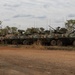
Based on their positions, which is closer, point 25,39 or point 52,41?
point 52,41

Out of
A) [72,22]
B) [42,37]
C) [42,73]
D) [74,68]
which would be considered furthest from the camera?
[72,22]

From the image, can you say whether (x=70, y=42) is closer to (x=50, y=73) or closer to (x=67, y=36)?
(x=67, y=36)

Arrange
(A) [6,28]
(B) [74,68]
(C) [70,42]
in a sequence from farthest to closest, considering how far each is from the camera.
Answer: (A) [6,28]
(C) [70,42]
(B) [74,68]

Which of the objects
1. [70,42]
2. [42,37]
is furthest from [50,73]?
[42,37]

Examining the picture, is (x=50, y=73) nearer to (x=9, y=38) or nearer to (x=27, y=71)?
(x=27, y=71)

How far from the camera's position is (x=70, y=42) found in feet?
107

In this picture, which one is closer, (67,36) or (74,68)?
(74,68)

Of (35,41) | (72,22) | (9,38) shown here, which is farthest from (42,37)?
(72,22)

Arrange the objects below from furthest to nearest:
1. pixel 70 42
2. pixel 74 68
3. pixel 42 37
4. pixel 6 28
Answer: pixel 6 28 → pixel 42 37 → pixel 70 42 → pixel 74 68

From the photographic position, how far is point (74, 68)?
12.0 metres

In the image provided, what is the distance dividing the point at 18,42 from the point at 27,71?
89.6 feet

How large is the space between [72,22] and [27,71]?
55973 mm

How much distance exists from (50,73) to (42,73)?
0.97 ft

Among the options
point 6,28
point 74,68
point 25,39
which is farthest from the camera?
point 6,28
